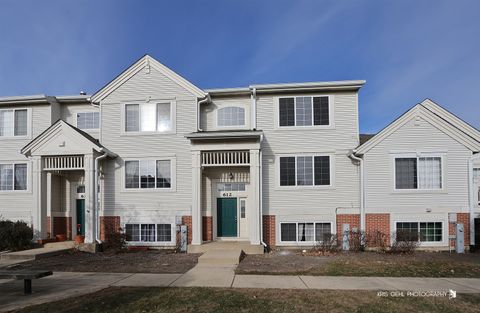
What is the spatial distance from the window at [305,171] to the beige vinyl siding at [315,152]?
0.27 m

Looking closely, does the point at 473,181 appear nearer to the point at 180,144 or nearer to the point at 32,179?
the point at 180,144

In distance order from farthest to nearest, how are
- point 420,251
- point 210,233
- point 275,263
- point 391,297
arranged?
point 210,233, point 420,251, point 275,263, point 391,297

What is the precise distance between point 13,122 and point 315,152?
15.2 meters

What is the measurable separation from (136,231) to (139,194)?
5.76 feet

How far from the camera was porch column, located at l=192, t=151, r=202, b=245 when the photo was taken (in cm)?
1469

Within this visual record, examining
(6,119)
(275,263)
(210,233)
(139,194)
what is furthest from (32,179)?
(275,263)

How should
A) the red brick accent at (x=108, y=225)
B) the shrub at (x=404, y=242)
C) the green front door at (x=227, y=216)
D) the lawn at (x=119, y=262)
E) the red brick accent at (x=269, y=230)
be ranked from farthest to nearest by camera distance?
the green front door at (x=227, y=216)
the red brick accent at (x=108, y=225)
the red brick accent at (x=269, y=230)
the shrub at (x=404, y=242)
the lawn at (x=119, y=262)

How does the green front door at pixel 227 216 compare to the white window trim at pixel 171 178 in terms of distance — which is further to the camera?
the green front door at pixel 227 216

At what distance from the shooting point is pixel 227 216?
16.1 meters

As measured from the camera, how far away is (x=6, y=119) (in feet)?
57.0

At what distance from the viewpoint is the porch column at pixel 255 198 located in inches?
570

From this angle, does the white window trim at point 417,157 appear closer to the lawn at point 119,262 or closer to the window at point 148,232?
the lawn at point 119,262

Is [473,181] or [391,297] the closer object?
[391,297]

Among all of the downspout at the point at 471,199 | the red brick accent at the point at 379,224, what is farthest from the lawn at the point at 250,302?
the downspout at the point at 471,199
